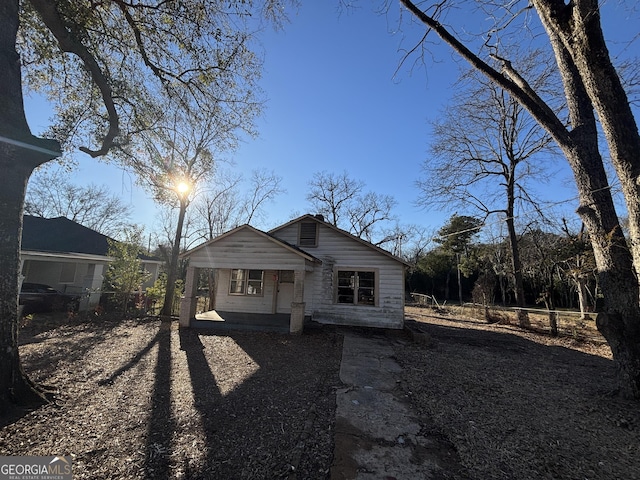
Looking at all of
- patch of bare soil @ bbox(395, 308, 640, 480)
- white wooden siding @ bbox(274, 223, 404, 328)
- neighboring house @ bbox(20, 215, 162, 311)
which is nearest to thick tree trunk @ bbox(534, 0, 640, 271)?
patch of bare soil @ bbox(395, 308, 640, 480)

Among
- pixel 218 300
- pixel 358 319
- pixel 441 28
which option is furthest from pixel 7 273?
pixel 358 319

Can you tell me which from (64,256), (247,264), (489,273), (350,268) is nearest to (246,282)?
(247,264)

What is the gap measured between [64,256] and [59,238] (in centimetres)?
329

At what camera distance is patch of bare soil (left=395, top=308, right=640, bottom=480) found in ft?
9.87

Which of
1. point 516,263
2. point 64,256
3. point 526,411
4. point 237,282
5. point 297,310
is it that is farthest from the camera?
point 516,263

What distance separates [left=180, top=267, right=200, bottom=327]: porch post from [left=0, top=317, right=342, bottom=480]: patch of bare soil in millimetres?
1959

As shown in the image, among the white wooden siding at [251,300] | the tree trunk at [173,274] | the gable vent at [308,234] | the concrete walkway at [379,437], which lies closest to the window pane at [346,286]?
the gable vent at [308,234]

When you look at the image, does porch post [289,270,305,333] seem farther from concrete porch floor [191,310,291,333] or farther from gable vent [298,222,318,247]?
gable vent [298,222,318,247]

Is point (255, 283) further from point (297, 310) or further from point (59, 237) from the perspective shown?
point (59, 237)

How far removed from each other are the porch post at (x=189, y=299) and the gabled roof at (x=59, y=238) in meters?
7.04

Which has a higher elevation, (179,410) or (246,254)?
(246,254)

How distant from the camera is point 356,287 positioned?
433 inches

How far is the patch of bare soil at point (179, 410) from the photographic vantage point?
9.18 ft

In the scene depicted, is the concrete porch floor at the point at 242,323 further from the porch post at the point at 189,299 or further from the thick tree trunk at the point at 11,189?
the thick tree trunk at the point at 11,189
